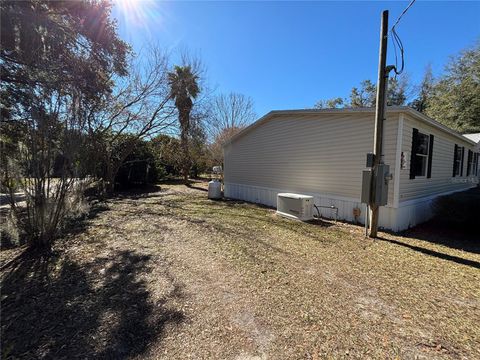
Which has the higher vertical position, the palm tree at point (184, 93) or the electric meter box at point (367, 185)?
the palm tree at point (184, 93)

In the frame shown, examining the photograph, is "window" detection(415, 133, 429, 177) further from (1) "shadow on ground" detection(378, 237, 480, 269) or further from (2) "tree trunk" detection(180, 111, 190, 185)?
(2) "tree trunk" detection(180, 111, 190, 185)

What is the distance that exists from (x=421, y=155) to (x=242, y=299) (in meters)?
7.02

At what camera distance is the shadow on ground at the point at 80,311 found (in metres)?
2.21

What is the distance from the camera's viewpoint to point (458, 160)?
405 inches

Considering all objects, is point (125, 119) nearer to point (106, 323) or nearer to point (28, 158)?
point (28, 158)

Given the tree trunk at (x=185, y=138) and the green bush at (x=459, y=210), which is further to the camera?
the tree trunk at (x=185, y=138)

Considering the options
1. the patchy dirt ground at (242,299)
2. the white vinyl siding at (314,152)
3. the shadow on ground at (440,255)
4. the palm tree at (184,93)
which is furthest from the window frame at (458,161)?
the palm tree at (184,93)

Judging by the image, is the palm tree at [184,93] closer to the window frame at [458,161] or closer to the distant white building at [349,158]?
the distant white building at [349,158]

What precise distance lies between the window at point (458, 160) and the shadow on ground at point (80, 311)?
11.8m

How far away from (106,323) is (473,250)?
6.61 m

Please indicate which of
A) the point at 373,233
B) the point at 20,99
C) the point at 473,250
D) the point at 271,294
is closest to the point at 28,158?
the point at 20,99

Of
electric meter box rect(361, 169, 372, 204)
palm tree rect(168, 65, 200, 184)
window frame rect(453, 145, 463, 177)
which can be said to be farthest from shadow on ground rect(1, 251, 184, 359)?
window frame rect(453, 145, 463, 177)

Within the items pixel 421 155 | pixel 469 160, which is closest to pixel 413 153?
pixel 421 155

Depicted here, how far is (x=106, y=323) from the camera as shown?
252 cm
